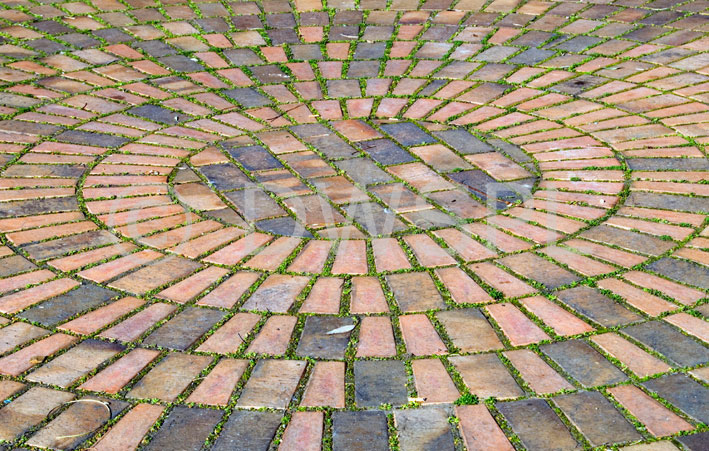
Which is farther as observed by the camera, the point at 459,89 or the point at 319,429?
the point at 459,89

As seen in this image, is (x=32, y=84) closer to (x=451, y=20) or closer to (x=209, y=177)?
(x=209, y=177)

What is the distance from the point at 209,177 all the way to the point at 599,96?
2.28 meters

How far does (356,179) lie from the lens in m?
4.10

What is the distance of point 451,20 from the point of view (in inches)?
234

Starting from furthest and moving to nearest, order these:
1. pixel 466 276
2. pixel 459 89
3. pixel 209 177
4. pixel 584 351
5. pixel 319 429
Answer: pixel 459 89 → pixel 209 177 → pixel 466 276 → pixel 584 351 → pixel 319 429

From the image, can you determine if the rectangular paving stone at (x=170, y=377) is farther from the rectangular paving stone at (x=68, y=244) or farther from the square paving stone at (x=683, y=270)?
the square paving stone at (x=683, y=270)

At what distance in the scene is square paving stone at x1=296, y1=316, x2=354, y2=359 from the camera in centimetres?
288

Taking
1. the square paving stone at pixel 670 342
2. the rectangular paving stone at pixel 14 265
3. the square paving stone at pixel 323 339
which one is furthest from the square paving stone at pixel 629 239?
the rectangular paving stone at pixel 14 265

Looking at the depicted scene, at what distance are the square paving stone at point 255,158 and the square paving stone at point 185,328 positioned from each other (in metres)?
1.26

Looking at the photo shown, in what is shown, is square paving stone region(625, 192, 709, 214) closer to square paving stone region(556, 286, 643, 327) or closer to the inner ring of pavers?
the inner ring of pavers

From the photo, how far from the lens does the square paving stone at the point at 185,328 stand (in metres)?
2.94

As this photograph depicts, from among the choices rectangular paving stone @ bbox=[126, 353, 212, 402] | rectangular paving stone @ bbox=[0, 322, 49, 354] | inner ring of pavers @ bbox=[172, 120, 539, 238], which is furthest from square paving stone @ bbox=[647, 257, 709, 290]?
rectangular paving stone @ bbox=[0, 322, 49, 354]

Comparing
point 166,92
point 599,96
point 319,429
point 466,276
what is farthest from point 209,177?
point 599,96

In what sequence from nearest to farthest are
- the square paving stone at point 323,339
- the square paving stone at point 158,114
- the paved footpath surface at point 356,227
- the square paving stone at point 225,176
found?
the paved footpath surface at point 356,227 < the square paving stone at point 323,339 < the square paving stone at point 225,176 < the square paving stone at point 158,114
